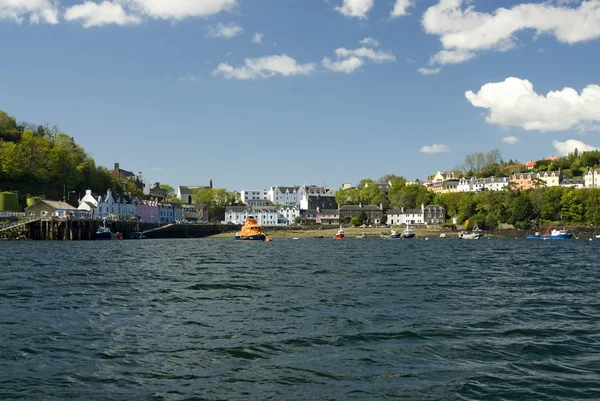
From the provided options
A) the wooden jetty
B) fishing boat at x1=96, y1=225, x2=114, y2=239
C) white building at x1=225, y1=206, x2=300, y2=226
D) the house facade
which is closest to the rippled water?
the wooden jetty

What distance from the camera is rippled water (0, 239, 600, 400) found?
12250 mm

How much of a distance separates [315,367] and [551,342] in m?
7.50

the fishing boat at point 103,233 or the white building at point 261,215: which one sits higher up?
the white building at point 261,215

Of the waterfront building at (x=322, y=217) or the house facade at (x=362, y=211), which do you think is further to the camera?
the waterfront building at (x=322, y=217)

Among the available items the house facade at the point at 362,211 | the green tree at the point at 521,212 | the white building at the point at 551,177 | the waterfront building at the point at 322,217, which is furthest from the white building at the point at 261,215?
the white building at the point at 551,177

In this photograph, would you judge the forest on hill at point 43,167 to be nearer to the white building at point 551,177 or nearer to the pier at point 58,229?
the pier at point 58,229

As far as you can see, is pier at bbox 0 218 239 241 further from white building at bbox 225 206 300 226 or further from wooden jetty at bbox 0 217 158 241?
white building at bbox 225 206 300 226

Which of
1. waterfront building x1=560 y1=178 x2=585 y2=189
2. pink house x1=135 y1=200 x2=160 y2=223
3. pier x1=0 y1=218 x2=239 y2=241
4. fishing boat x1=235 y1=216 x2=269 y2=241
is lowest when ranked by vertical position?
fishing boat x1=235 y1=216 x2=269 y2=241

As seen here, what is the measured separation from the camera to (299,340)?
16516mm

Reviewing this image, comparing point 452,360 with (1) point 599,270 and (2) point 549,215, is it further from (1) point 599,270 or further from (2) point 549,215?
(2) point 549,215

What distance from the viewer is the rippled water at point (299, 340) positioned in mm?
12250

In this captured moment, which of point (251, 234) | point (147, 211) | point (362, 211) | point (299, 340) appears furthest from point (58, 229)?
point (362, 211)

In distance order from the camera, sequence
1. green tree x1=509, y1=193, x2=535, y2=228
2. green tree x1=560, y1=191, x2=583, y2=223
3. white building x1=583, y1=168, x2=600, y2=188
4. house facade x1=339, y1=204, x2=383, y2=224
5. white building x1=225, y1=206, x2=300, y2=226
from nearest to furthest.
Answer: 1. green tree x1=509, y1=193, x2=535, y2=228
2. green tree x1=560, y1=191, x2=583, y2=223
3. house facade x1=339, y1=204, x2=383, y2=224
4. white building x1=225, y1=206, x2=300, y2=226
5. white building x1=583, y1=168, x2=600, y2=188

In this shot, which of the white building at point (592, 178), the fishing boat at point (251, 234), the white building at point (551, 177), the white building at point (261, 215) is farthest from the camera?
the white building at point (551, 177)
